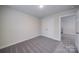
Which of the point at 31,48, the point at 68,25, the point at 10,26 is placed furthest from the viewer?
the point at 68,25

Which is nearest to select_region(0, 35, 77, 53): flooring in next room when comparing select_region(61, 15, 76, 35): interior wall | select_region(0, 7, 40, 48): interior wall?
select_region(0, 7, 40, 48): interior wall

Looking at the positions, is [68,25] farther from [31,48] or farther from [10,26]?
[10,26]

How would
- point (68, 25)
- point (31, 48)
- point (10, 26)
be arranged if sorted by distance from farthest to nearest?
point (68, 25) < point (10, 26) < point (31, 48)

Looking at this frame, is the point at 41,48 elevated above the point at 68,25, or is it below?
below

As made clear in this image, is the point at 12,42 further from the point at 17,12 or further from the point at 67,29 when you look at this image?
the point at 67,29

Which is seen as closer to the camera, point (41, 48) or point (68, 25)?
point (41, 48)

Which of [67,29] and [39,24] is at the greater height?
[39,24]

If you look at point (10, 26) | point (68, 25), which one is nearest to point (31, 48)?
point (10, 26)

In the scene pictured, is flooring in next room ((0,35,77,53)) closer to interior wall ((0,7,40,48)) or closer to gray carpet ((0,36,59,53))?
gray carpet ((0,36,59,53))
